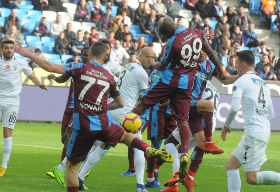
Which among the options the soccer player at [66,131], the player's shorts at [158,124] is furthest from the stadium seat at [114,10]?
the player's shorts at [158,124]

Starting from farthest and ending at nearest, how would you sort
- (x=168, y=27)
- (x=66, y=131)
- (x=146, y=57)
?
(x=146, y=57) → (x=66, y=131) → (x=168, y=27)

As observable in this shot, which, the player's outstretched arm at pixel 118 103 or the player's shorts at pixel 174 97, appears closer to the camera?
the player's outstretched arm at pixel 118 103

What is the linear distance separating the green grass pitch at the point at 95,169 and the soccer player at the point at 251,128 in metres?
1.71

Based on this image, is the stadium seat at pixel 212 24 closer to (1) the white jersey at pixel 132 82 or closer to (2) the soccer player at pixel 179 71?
(1) the white jersey at pixel 132 82

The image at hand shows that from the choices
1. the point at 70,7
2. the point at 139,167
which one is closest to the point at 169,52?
the point at 139,167

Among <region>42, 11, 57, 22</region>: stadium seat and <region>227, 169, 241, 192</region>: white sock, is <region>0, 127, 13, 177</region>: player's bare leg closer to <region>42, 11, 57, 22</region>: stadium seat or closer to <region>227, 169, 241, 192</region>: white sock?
<region>227, 169, 241, 192</region>: white sock

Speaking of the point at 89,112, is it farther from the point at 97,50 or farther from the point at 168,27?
the point at 168,27

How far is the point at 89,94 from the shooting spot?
6035mm

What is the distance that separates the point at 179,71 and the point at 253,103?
1354 millimetres

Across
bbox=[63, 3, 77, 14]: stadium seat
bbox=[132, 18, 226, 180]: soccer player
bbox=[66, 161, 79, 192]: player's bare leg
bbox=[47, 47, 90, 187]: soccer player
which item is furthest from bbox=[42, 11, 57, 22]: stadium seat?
bbox=[66, 161, 79, 192]: player's bare leg

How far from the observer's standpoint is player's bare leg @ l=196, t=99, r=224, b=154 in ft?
25.5

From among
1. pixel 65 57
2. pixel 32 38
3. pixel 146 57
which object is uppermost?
pixel 146 57

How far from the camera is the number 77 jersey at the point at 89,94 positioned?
602 cm

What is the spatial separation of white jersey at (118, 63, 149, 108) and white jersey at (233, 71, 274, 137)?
2269 millimetres
